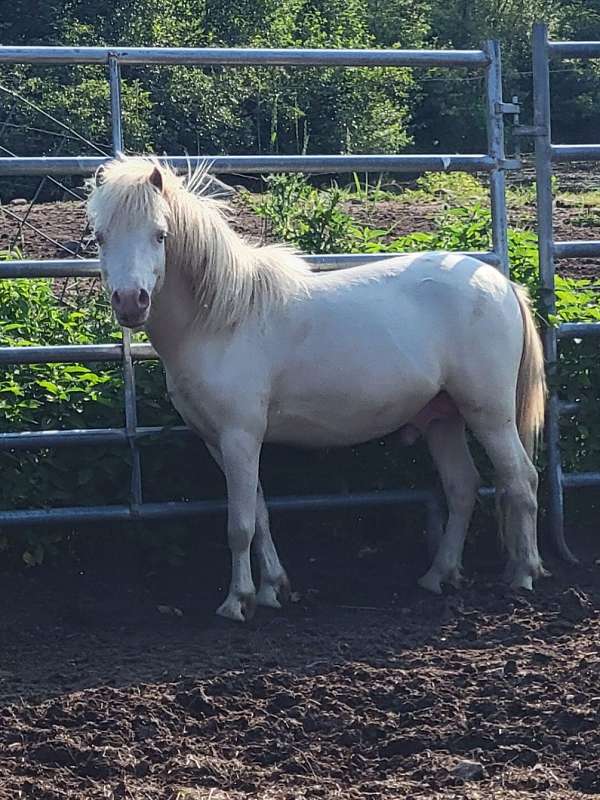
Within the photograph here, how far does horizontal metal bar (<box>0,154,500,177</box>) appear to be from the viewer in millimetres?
4824

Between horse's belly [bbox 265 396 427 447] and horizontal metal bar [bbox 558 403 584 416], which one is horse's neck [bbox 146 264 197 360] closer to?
horse's belly [bbox 265 396 427 447]

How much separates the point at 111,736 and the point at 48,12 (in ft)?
67.2

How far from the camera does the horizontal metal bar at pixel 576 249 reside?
5402 millimetres

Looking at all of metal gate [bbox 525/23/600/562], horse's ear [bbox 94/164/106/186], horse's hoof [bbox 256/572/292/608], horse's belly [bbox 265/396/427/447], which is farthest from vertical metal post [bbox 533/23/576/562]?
horse's ear [bbox 94/164/106/186]

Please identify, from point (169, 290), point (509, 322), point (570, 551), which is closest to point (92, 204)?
point (169, 290)

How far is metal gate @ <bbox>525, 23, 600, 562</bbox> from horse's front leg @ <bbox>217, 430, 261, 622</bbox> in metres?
1.51

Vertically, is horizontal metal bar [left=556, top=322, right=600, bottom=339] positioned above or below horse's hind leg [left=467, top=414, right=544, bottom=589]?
above

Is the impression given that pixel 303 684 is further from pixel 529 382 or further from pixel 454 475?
pixel 529 382

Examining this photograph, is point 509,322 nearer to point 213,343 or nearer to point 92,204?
point 213,343

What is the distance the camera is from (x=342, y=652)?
423 centimetres

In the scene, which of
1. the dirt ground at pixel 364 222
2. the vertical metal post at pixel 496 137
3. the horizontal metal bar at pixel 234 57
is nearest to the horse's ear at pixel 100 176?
the horizontal metal bar at pixel 234 57

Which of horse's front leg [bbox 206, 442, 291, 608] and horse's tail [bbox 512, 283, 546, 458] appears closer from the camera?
horse's front leg [bbox 206, 442, 291, 608]

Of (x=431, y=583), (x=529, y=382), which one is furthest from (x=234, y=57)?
(x=431, y=583)

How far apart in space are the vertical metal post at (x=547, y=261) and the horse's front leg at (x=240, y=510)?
1509mm
